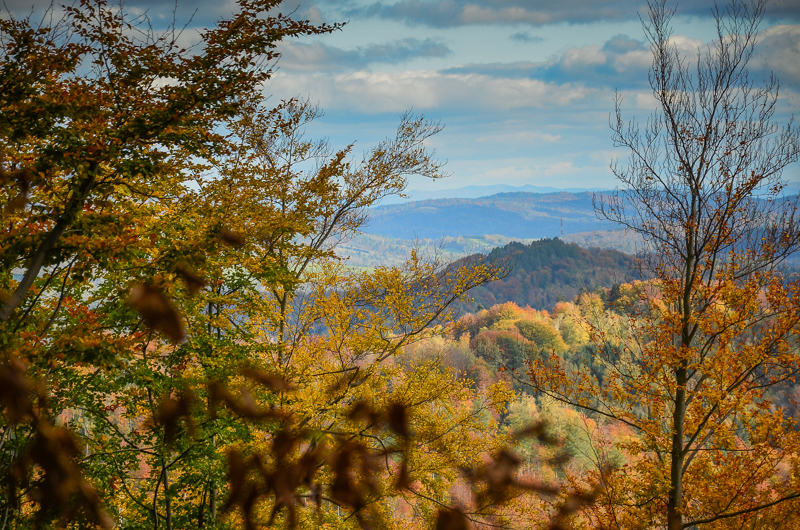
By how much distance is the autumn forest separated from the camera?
1970mm

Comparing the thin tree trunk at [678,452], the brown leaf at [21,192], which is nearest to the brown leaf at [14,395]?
the brown leaf at [21,192]

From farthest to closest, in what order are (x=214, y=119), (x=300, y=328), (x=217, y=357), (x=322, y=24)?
(x=300, y=328), (x=217, y=357), (x=322, y=24), (x=214, y=119)

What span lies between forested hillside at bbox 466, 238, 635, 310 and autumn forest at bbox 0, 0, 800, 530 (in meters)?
121

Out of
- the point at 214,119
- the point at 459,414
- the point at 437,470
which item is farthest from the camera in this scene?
the point at 459,414

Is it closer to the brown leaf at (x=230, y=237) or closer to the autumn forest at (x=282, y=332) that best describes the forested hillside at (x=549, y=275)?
the autumn forest at (x=282, y=332)

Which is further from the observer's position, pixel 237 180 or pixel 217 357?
pixel 237 180

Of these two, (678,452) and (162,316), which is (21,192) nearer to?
(162,316)

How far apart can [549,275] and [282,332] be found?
476 ft

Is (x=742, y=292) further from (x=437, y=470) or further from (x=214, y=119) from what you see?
(x=214, y=119)

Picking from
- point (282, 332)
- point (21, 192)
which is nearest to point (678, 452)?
point (282, 332)

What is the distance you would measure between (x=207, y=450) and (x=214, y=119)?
352cm

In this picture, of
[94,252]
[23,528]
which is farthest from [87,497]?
[23,528]

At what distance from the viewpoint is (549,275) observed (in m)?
146

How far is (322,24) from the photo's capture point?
4832mm
